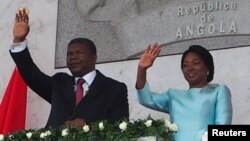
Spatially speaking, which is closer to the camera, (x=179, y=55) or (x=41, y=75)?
(x=41, y=75)

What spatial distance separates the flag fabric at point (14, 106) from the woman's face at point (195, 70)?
176 cm

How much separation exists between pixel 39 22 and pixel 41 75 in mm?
1782

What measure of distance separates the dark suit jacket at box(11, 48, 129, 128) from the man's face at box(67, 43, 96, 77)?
6cm

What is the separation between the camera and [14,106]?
512 centimetres

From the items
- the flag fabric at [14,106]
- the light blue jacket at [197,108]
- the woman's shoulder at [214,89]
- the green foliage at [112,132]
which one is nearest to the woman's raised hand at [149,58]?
the light blue jacket at [197,108]

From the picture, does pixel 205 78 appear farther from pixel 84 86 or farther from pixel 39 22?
pixel 39 22

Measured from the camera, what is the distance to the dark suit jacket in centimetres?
353

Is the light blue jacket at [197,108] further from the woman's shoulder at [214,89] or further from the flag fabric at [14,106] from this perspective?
the flag fabric at [14,106]

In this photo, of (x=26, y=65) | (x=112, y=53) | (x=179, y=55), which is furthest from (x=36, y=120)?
(x=26, y=65)

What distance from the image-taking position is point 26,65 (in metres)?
3.78

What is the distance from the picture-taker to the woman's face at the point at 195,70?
3.57 m

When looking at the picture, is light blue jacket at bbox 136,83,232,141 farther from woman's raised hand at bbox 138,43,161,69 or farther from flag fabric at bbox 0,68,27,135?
flag fabric at bbox 0,68,27,135

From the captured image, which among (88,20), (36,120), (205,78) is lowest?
(36,120)

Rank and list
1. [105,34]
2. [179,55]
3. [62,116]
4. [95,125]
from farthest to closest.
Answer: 1. [105,34]
2. [179,55]
3. [62,116]
4. [95,125]
